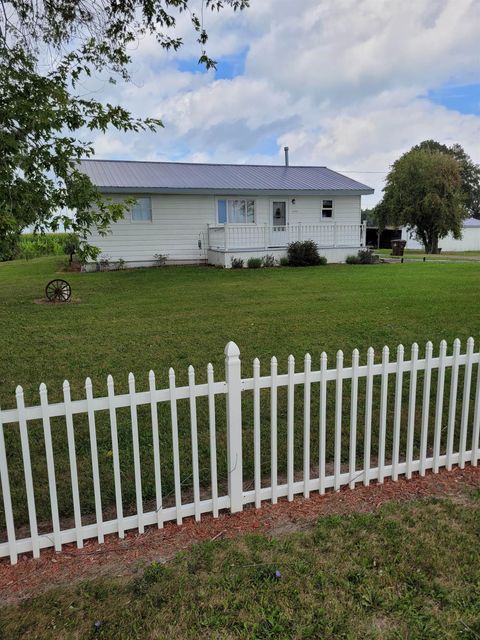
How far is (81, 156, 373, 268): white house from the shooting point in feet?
60.1

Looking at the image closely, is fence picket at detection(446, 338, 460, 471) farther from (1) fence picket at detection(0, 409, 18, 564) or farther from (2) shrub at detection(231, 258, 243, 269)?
(2) shrub at detection(231, 258, 243, 269)

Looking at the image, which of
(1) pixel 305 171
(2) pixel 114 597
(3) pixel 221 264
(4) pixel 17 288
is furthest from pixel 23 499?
(1) pixel 305 171

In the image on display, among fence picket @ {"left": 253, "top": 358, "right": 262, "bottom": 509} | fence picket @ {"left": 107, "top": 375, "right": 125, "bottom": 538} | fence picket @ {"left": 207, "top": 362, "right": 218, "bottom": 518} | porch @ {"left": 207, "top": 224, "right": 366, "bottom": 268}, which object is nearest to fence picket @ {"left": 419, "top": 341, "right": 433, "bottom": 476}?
fence picket @ {"left": 253, "top": 358, "right": 262, "bottom": 509}

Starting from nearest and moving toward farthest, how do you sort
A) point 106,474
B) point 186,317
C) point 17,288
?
1. point 106,474
2. point 186,317
3. point 17,288

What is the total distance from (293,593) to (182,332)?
6032mm

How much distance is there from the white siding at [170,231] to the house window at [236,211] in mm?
266

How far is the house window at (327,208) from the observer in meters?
21.7

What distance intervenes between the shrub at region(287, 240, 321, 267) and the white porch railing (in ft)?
2.87

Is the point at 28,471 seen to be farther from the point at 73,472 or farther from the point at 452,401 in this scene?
the point at 452,401

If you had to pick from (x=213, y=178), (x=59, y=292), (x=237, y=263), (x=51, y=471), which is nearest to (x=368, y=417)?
(x=51, y=471)

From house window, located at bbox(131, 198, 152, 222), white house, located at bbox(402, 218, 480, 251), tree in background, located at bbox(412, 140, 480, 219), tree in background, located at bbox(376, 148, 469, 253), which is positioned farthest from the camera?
tree in background, located at bbox(412, 140, 480, 219)

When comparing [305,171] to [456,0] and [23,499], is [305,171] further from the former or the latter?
[23,499]

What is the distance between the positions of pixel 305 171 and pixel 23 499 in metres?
22.4

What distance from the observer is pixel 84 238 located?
349 centimetres
